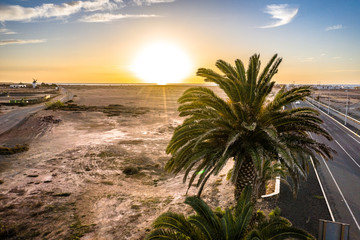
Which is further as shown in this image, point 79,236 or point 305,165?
point 79,236

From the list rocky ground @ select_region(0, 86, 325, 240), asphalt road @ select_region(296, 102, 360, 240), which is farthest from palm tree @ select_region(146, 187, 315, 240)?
asphalt road @ select_region(296, 102, 360, 240)

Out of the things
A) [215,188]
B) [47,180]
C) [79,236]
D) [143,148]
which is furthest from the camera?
[143,148]

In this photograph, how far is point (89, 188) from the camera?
61.2 feet

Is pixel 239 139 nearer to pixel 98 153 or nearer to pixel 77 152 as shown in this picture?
pixel 98 153

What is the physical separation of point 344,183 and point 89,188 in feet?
70.8

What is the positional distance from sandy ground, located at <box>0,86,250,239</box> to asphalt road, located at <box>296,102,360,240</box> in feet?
23.2

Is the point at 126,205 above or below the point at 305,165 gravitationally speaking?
below

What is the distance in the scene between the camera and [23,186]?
1839 centimetres

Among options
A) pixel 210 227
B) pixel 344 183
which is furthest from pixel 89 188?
pixel 344 183

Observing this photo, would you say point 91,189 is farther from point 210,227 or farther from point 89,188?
point 210,227

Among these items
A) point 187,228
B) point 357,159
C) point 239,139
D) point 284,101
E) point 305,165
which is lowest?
point 357,159

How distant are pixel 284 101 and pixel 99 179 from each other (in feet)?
55.9

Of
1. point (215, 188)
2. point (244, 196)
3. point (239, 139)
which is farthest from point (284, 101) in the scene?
point (215, 188)

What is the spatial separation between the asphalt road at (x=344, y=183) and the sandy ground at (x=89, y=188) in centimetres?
708
